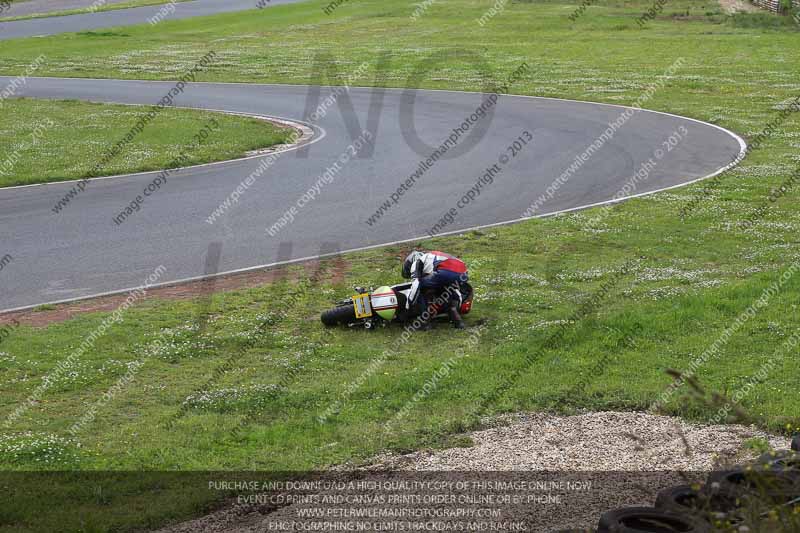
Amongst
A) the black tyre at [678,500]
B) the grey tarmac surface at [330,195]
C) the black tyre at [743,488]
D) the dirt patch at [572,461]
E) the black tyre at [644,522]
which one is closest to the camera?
the black tyre at [743,488]

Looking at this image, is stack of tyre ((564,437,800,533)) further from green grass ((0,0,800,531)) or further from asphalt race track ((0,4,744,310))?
asphalt race track ((0,4,744,310))

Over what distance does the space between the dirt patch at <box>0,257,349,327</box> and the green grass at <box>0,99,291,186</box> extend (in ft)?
27.9

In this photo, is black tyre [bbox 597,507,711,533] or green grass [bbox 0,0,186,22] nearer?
black tyre [bbox 597,507,711,533]

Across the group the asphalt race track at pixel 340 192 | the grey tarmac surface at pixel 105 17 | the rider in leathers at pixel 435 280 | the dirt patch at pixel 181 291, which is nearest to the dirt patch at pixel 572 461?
the rider in leathers at pixel 435 280

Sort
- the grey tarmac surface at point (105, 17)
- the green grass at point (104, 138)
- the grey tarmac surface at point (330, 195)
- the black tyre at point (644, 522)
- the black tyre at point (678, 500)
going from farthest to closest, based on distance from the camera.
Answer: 1. the grey tarmac surface at point (105, 17)
2. the green grass at point (104, 138)
3. the grey tarmac surface at point (330, 195)
4. the black tyre at point (678, 500)
5. the black tyre at point (644, 522)

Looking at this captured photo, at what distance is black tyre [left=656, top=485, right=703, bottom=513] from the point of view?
6012 mm

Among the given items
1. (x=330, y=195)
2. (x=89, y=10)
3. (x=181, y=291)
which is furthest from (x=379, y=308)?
(x=89, y=10)

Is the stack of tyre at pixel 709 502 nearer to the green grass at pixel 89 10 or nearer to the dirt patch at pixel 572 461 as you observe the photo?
the dirt patch at pixel 572 461

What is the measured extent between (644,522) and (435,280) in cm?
618

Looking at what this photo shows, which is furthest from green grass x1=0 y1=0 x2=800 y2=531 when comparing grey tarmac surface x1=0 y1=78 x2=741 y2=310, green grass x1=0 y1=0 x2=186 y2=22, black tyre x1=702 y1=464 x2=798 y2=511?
green grass x1=0 y1=0 x2=186 y2=22

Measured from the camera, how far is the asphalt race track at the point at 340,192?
595 inches

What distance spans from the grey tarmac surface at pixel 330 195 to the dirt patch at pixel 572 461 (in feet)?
23.5

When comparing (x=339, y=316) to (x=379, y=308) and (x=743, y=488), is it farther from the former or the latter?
(x=743, y=488)

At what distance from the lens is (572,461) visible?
26.1 feet
